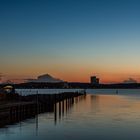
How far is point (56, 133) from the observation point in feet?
136

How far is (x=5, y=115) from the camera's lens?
49.0 meters

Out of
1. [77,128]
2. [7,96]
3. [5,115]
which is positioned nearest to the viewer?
[77,128]

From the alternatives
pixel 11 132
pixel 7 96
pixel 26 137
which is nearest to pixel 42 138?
pixel 26 137

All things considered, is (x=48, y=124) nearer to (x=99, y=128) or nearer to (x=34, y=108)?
(x=99, y=128)

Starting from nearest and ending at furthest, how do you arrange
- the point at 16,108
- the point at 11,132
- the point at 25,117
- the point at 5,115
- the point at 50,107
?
the point at 11,132 → the point at 5,115 → the point at 16,108 → the point at 25,117 → the point at 50,107

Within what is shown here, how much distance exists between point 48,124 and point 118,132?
1147 centimetres

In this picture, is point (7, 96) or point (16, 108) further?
point (7, 96)

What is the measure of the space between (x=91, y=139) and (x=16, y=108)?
18535mm

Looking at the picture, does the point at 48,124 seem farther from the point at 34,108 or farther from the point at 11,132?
A: the point at 34,108

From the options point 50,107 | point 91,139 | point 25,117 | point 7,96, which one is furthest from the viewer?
point 50,107

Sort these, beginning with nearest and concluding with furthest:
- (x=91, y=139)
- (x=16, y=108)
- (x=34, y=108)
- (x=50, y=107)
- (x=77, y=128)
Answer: (x=91, y=139)
(x=77, y=128)
(x=16, y=108)
(x=34, y=108)
(x=50, y=107)

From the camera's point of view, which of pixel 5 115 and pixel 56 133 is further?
pixel 5 115

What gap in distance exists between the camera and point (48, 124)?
49250mm

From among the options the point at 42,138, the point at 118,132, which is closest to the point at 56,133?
the point at 42,138
